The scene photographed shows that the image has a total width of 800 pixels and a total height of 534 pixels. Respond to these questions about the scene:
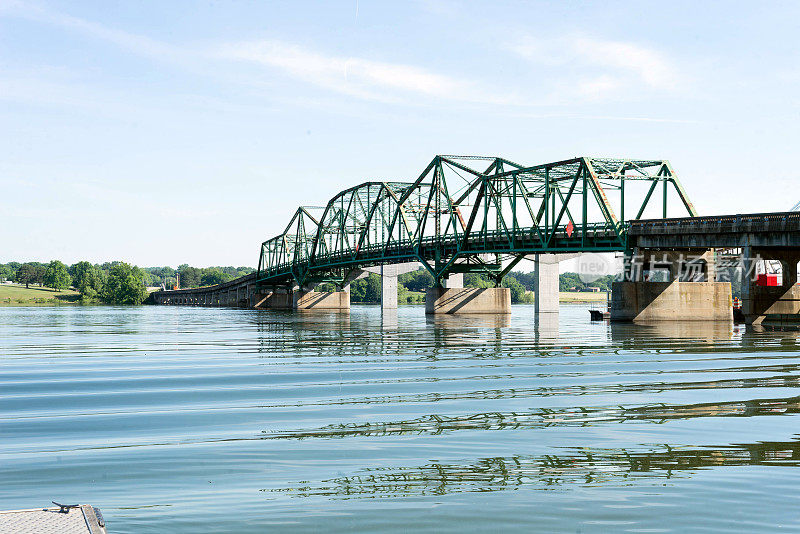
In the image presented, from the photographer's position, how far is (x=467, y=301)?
106m

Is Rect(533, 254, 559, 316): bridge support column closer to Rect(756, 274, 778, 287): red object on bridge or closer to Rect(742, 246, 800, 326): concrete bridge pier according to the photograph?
Rect(756, 274, 778, 287): red object on bridge

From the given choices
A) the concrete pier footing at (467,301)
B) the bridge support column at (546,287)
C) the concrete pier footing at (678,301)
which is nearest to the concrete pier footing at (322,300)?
the concrete pier footing at (467,301)

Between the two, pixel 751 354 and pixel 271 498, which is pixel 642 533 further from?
pixel 751 354

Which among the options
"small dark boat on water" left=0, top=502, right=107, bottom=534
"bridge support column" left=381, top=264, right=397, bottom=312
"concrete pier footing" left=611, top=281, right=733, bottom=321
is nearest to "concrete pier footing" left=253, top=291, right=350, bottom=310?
"bridge support column" left=381, top=264, right=397, bottom=312

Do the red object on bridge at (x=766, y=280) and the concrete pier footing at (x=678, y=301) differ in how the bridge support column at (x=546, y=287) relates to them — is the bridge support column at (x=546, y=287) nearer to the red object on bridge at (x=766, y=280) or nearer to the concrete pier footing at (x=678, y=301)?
the concrete pier footing at (x=678, y=301)

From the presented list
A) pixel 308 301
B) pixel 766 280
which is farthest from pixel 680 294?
pixel 308 301

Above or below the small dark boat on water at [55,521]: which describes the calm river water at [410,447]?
below

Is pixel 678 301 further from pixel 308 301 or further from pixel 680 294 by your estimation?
pixel 308 301

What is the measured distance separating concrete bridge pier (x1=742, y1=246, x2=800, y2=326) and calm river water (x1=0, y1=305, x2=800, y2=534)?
3277cm

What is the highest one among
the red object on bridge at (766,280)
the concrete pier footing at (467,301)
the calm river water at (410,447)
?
the red object on bridge at (766,280)

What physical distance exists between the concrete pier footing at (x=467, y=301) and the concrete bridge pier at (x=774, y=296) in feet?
157

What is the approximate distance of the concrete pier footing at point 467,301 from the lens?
10506 cm

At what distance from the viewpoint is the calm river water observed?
9372 mm

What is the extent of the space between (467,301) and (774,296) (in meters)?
51.0
